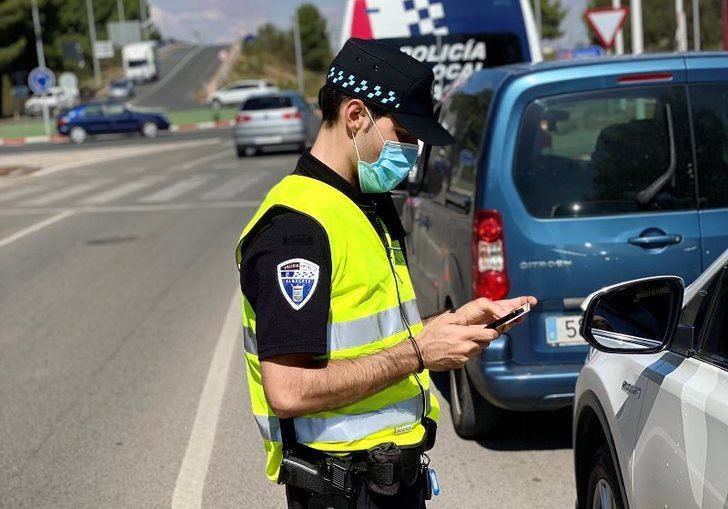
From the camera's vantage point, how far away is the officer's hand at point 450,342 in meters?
2.48

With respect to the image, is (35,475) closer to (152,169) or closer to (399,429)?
(399,429)

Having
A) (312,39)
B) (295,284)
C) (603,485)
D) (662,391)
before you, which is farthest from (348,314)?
(312,39)

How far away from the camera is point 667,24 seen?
6969cm

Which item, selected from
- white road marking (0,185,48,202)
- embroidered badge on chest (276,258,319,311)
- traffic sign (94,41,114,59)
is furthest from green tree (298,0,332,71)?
embroidered badge on chest (276,258,319,311)

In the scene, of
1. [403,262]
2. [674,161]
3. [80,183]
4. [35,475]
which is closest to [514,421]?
[674,161]

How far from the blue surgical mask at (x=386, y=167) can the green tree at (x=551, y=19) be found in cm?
9714

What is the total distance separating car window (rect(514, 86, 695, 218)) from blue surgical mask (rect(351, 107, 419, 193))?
8.46 feet

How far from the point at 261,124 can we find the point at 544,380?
24463mm

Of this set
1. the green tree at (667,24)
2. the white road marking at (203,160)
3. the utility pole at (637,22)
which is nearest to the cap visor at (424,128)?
the utility pole at (637,22)

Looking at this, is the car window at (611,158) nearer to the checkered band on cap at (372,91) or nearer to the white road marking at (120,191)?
the checkered band on cap at (372,91)

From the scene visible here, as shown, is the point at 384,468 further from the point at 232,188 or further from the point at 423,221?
the point at 232,188

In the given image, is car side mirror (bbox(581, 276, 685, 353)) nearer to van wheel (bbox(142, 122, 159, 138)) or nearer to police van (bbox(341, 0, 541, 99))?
police van (bbox(341, 0, 541, 99))

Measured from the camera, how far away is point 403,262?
8.93 feet

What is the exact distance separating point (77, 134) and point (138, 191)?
2663 cm
